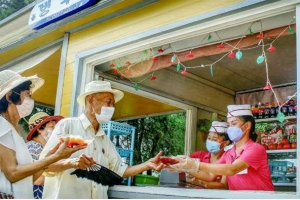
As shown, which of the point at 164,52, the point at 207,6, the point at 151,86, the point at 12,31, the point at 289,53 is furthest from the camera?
the point at 12,31

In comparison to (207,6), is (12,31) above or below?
above

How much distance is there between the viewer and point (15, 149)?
259 cm

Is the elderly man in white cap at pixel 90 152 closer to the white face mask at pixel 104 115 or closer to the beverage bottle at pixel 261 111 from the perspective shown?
the white face mask at pixel 104 115

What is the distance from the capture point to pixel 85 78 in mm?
4762

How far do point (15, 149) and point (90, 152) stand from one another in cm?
105

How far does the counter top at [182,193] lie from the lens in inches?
111

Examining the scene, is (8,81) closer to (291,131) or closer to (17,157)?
(17,157)

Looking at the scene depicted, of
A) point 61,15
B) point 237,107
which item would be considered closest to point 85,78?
point 61,15

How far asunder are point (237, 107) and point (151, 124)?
320 inches

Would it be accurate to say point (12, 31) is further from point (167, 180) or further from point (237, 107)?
point (237, 107)

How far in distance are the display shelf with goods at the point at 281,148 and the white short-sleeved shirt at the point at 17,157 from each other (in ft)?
12.1

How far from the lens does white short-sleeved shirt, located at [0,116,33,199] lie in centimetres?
252

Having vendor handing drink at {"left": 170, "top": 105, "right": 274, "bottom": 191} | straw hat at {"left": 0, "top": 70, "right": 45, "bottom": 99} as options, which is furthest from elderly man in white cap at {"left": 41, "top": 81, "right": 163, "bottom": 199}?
straw hat at {"left": 0, "top": 70, "right": 45, "bottom": 99}

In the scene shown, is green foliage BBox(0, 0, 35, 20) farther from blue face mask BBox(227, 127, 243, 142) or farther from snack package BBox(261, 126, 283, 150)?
blue face mask BBox(227, 127, 243, 142)
